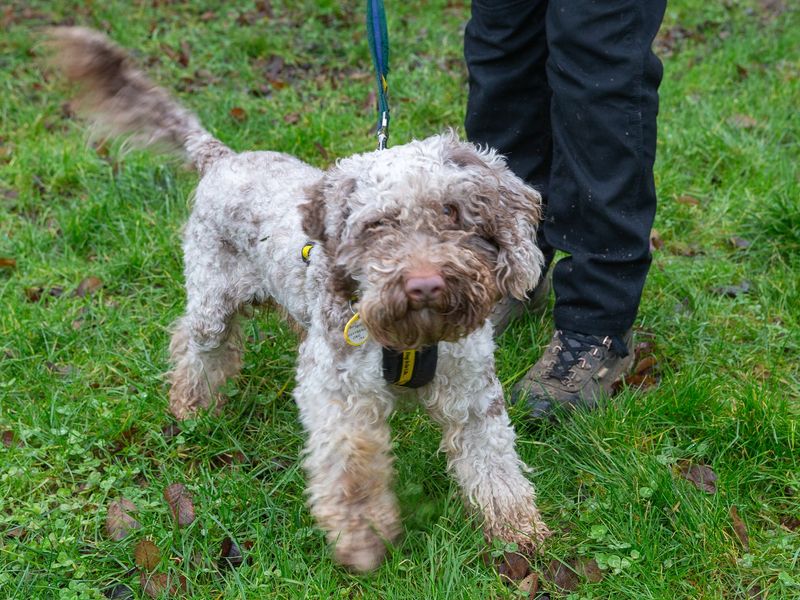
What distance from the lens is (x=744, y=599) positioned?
9.16 ft

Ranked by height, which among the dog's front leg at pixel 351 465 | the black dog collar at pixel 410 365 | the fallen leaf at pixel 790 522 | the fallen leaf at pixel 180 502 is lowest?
the fallen leaf at pixel 180 502

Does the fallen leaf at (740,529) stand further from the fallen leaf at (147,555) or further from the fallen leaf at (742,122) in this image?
the fallen leaf at (742,122)

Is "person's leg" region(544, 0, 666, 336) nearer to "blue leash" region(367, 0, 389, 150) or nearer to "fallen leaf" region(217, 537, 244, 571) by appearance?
"blue leash" region(367, 0, 389, 150)

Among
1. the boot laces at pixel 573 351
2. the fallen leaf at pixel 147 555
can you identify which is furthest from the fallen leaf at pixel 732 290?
the fallen leaf at pixel 147 555

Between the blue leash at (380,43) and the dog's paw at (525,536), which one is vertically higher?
the blue leash at (380,43)

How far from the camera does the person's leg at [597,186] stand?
10.8 feet

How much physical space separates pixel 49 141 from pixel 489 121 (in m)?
3.72

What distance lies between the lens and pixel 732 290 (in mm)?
4445

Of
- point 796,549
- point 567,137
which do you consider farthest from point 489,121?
point 796,549

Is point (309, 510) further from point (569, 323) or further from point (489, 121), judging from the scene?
point (489, 121)

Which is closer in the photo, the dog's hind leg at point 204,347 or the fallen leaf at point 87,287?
the dog's hind leg at point 204,347

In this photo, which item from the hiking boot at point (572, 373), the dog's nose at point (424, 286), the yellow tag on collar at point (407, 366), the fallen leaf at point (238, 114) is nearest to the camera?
the dog's nose at point (424, 286)

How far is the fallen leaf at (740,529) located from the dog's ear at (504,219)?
1.18 m

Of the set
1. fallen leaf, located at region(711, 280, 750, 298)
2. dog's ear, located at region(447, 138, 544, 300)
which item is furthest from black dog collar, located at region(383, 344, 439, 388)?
fallen leaf, located at region(711, 280, 750, 298)
